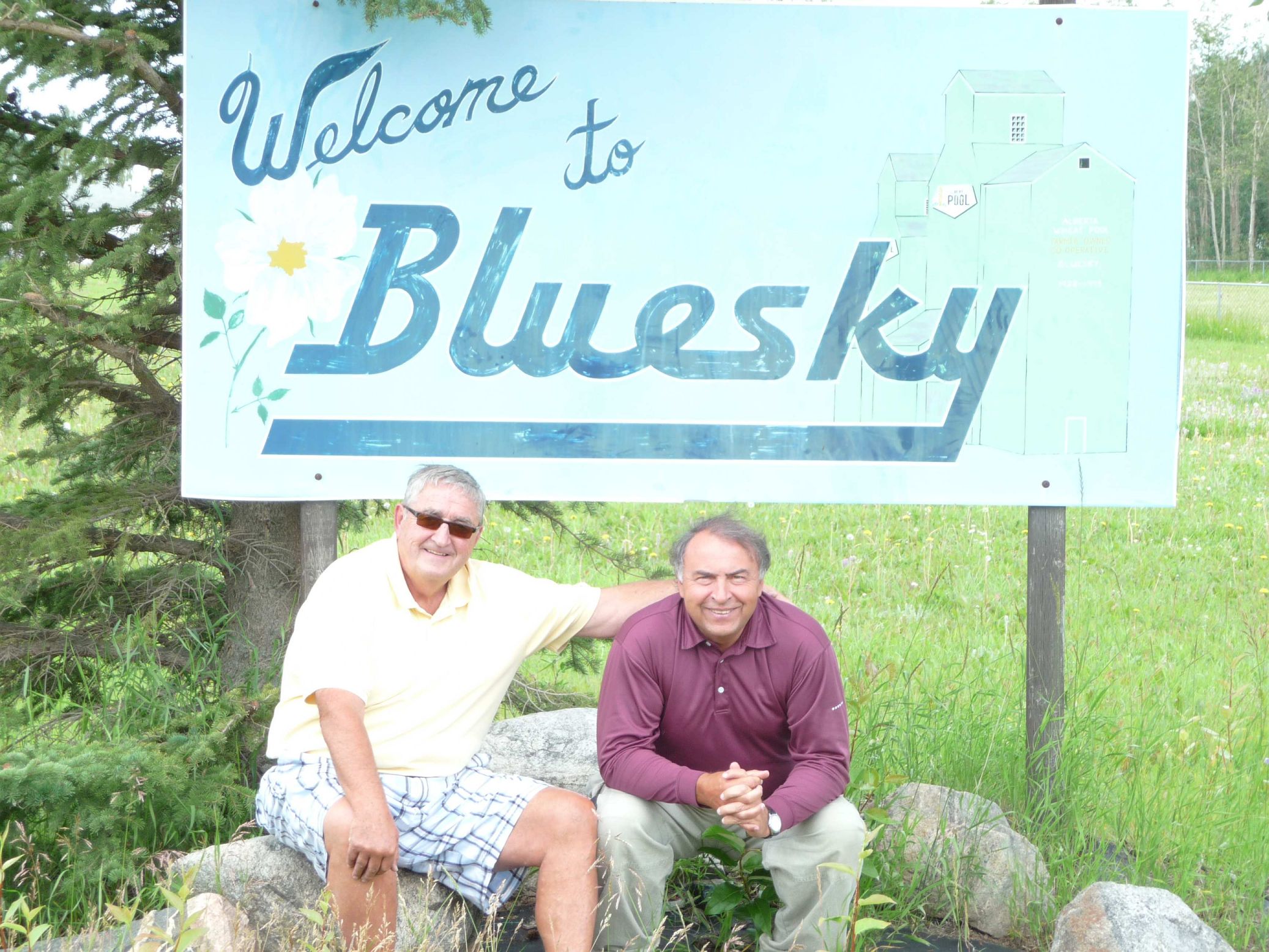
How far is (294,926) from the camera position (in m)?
3.34

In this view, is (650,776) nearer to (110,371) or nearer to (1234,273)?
(110,371)

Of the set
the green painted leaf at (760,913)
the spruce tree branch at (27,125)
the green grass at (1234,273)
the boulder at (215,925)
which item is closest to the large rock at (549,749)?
the green painted leaf at (760,913)

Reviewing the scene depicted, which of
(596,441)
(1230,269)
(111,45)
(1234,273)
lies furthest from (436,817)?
(1230,269)

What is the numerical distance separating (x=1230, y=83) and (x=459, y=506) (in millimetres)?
39222

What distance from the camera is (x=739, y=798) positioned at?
3008 millimetres

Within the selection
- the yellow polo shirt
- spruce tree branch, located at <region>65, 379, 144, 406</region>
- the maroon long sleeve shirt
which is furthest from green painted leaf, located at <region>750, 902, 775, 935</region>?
spruce tree branch, located at <region>65, 379, 144, 406</region>

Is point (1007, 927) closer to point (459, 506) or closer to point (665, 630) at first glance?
point (665, 630)

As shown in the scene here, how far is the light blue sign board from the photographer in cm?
386

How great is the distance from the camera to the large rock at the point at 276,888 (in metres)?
3.34

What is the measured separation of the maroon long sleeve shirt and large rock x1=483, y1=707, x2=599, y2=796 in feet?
2.84

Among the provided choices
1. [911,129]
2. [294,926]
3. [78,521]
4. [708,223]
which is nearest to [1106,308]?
[911,129]

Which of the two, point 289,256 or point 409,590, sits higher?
point 289,256

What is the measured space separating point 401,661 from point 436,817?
0.42 metres

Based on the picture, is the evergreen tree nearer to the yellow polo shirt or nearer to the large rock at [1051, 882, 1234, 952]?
the yellow polo shirt
